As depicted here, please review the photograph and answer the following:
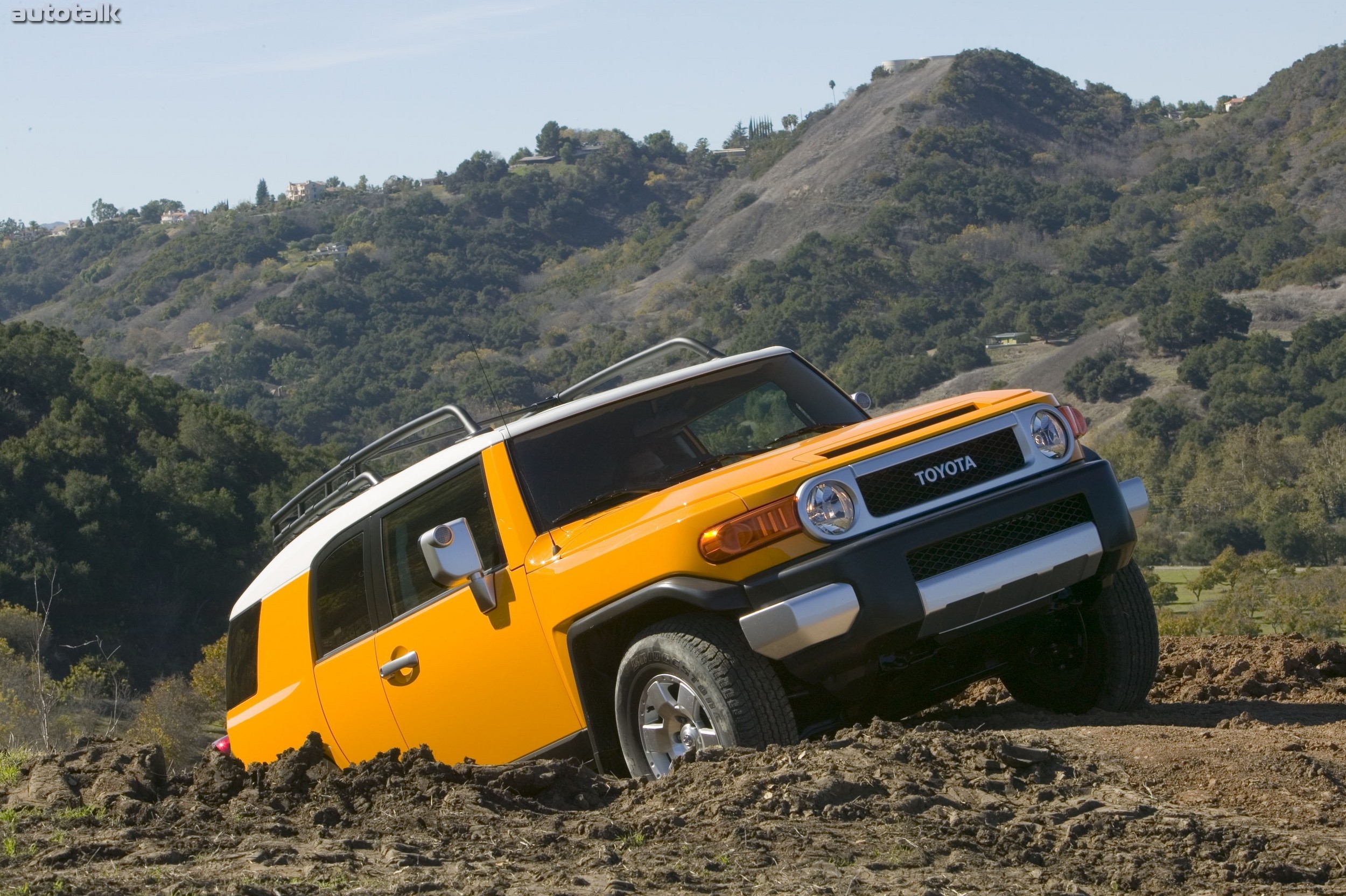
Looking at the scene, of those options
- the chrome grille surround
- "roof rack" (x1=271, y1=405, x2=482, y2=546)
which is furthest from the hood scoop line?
"roof rack" (x1=271, y1=405, x2=482, y2=546)

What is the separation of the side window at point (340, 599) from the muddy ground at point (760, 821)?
0.73 metres

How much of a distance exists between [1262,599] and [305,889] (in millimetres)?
53856

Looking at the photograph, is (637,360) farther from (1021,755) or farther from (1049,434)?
(1021,755)

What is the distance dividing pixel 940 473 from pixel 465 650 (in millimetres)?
1921

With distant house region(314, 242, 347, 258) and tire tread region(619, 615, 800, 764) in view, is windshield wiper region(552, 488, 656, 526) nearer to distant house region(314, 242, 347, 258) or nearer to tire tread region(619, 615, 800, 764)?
tire tread region(619, 615, 800, 764)

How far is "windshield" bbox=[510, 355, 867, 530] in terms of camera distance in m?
5.91

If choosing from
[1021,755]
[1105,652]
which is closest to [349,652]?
[1021,755]

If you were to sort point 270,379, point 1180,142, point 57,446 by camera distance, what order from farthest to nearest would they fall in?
point 1180,142
point 270,379
point 57,446

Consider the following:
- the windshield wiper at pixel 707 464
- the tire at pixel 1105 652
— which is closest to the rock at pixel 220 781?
the windshield wiper at pixel 707 464

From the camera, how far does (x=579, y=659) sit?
5480 millimetres

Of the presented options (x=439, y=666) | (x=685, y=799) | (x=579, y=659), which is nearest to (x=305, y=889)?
(x=685, y=799)

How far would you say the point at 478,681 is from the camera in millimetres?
5871

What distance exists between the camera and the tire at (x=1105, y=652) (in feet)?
19.5

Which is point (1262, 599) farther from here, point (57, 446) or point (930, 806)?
point (930, 806)
